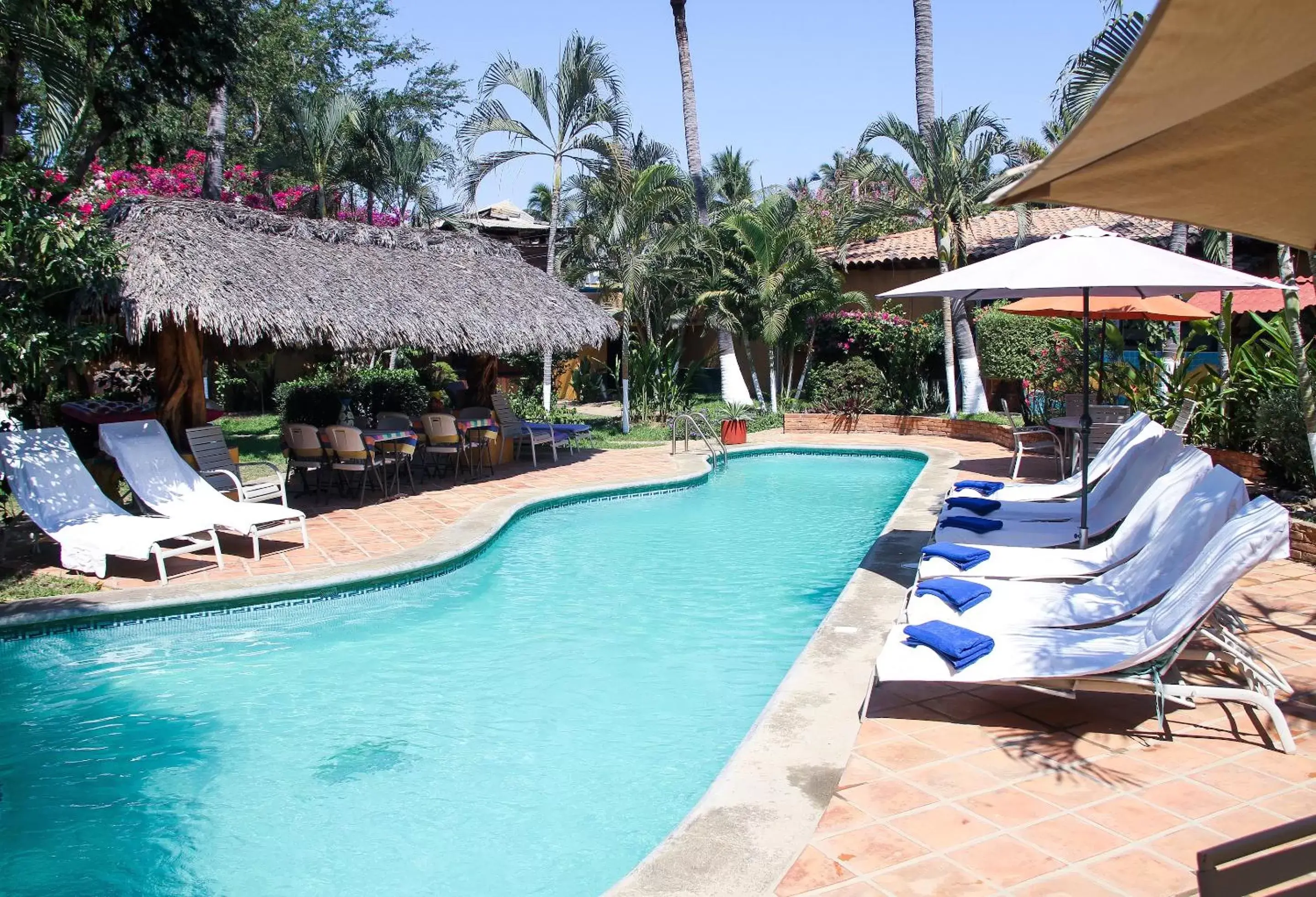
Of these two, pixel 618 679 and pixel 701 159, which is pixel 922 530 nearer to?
pixel 618 679

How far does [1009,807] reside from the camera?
150 inches

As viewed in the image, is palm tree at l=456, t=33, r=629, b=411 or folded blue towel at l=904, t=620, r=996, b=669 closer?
folded blue towel at l=904, t=620, r=996, b=669

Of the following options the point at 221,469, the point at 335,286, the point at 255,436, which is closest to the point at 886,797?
the point at 221,469

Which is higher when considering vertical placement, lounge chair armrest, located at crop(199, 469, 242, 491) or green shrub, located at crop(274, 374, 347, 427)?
green shrub, located at crop(274, 374, 347, 427)

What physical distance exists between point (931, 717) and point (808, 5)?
16.4 m

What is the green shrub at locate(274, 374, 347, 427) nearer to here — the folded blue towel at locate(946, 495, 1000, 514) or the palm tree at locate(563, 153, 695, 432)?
the palm tree at locate(563, 153, 695, 432)

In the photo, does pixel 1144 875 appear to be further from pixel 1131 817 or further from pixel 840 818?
pixel 840 818

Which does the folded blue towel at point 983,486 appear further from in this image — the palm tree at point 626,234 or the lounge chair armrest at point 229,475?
the palm tree at point 626,234

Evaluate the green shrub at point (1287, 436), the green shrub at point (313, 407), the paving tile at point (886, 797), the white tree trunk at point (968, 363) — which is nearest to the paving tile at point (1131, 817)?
the paving tile at point (886, 797)

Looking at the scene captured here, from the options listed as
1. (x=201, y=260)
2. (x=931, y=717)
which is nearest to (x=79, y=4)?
(x=201, y=260)

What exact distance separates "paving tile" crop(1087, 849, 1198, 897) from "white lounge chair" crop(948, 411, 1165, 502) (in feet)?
15.6

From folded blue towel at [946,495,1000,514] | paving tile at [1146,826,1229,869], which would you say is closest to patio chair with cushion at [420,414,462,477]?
folded blue towel at [946,495,1000,514]

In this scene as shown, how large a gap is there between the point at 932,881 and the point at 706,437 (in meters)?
14.0

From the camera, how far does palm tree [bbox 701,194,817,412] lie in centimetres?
1845
